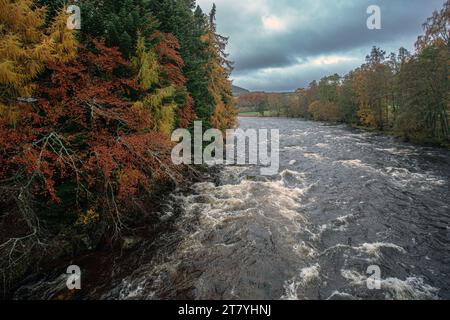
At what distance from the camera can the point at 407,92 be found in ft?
87.9

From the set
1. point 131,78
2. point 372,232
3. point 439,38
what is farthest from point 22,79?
point 439,38

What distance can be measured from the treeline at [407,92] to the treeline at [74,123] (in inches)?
992

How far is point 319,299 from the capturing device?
6867 millimetres

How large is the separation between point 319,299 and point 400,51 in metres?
40.8

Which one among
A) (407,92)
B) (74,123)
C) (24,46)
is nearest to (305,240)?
(74,123)

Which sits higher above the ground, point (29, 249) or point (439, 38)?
point (439, 38)

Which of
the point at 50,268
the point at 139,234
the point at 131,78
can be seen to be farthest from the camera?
the point at 131,78

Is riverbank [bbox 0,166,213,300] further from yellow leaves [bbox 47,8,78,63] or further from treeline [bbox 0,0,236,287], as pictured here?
yellow leaves [bbox 47,8,78,63]

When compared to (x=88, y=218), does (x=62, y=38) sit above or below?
above

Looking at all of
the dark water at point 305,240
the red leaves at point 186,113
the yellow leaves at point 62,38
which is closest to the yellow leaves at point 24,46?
the yellow leaves at point 62,38

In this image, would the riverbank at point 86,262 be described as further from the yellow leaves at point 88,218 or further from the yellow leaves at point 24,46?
the yellow leaves at point 24,46

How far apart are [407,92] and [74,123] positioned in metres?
31.4

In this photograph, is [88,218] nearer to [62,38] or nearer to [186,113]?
[62,38]

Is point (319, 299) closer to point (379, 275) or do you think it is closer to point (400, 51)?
point (379, 275)
